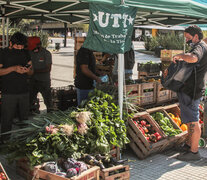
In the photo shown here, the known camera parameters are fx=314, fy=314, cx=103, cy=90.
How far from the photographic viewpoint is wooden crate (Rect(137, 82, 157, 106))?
583 cm

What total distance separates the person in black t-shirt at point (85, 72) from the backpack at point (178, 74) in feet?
4.06

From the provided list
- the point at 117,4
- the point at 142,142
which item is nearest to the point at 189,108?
the point at 142,142

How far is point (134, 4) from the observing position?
4293 millimetres

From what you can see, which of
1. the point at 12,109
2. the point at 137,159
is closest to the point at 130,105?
the point at 137,159

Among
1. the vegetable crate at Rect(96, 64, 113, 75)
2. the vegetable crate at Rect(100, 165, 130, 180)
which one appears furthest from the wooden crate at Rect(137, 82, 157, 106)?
the vegetable crate at Rect(96, 64, 113, 75)

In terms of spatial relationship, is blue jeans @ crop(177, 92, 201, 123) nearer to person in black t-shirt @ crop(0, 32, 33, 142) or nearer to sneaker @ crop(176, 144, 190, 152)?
sneaker @ crop(176, 144, 190, 152)

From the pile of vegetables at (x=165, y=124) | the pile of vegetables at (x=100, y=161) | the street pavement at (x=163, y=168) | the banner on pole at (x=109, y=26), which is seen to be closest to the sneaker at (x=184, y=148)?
the street pavement at (x=163, y=168)

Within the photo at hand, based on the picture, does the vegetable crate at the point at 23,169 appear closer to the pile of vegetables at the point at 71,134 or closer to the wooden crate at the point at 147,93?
the pile of vegetables at the point at 71,134

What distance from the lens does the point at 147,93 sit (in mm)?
6012

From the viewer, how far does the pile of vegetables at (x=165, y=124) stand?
220 inches

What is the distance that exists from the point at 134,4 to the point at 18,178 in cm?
289

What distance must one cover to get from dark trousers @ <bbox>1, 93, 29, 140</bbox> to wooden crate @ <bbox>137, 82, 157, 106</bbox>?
204cm

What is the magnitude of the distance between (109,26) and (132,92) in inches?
68.3

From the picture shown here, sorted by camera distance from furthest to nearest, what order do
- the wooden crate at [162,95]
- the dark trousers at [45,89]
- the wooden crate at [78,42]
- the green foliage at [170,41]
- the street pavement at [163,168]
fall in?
the green foliage at [170,41], the wooden crate at [78,42], the dark trousers at [45,89], the wooden crate at [162,95], the street pavement at [163,168]
